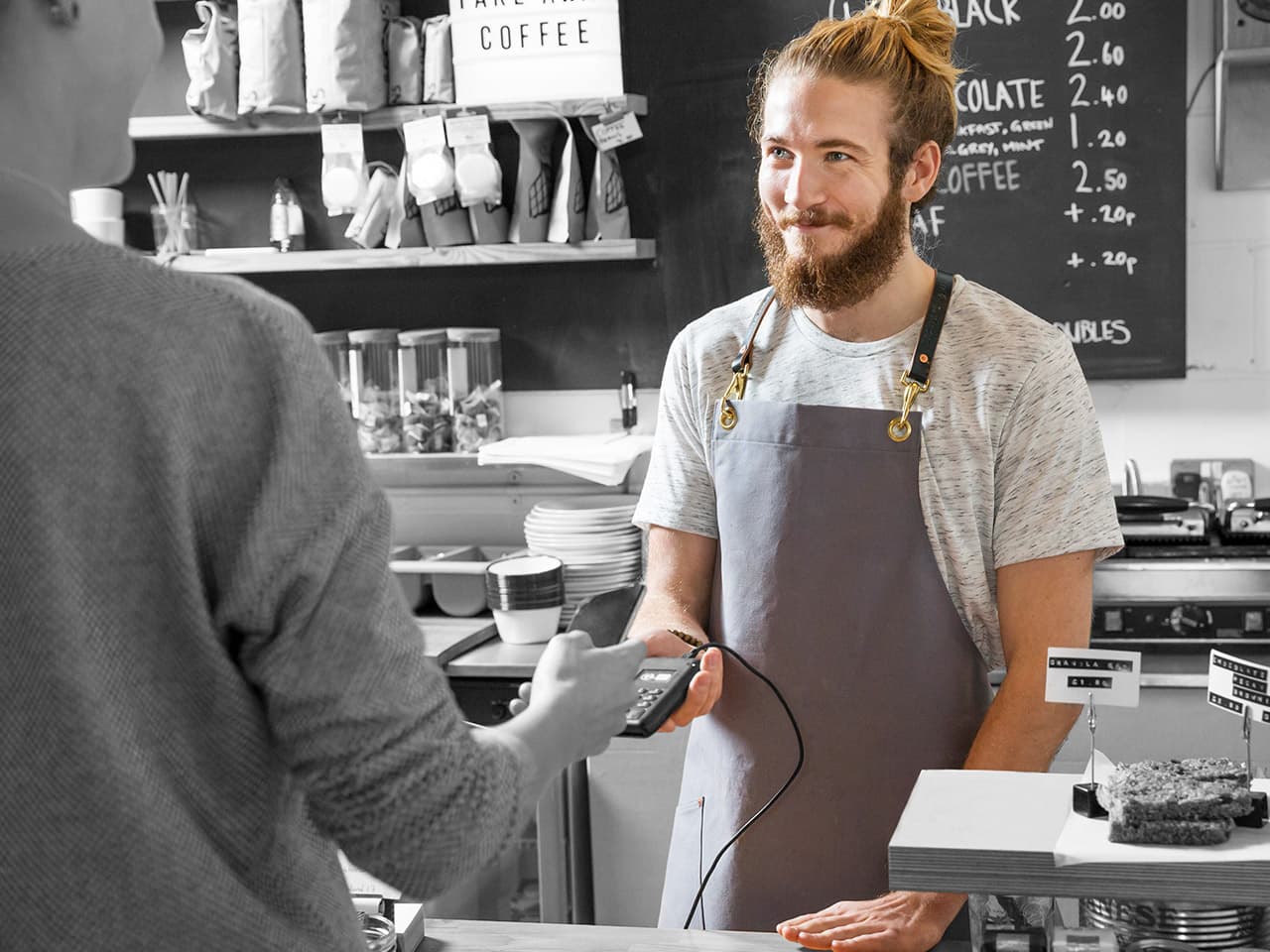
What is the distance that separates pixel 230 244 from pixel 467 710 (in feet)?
4.74

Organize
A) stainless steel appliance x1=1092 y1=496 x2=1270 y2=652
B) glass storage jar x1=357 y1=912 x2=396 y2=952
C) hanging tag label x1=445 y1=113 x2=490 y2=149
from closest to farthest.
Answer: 1. glass storage jar x1=357 y1=912 x2=396 y2=952
2. stainless steel appliance x1=1092 y1=496 x2=1270 y2=652
3. hanging tag label x1=445 y1=113 x2=490 y2=149

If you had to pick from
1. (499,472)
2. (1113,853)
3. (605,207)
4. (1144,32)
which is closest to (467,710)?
(499,472)

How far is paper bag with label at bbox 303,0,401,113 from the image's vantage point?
10.2 ft

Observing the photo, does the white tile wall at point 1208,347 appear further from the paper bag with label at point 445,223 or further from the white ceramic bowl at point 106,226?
the white ceramic bowl at point 106,226

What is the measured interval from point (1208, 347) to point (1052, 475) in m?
1.72

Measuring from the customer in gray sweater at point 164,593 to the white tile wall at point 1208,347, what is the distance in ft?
8.99

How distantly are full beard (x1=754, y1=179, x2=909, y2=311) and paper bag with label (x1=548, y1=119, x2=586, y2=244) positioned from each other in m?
1.43

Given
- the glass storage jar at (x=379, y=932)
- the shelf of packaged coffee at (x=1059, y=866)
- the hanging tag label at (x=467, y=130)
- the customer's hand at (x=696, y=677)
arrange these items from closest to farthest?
the shelf of packaged coffee at (x=1059, y=866) → the glass storage jar at (x=379, y=932) → the customer's hand at (x=696, y=677) → the hanging tag label at (x=467, y=130)

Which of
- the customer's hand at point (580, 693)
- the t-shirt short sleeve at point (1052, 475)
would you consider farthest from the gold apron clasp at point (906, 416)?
the customer's hand at point (580, 693)

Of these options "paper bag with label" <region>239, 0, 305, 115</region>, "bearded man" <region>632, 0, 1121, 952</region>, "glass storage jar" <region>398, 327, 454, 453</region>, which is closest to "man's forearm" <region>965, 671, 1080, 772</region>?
"bearded man" <region>632, 0, 1121, 952</region>

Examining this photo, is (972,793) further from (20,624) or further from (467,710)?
(467,710)

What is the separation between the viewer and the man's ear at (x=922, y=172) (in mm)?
1799

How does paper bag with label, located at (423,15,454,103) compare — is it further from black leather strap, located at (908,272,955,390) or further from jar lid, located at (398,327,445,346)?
black leather strap, located at (908,272,955,390)

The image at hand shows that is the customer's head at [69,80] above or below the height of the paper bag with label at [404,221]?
below
